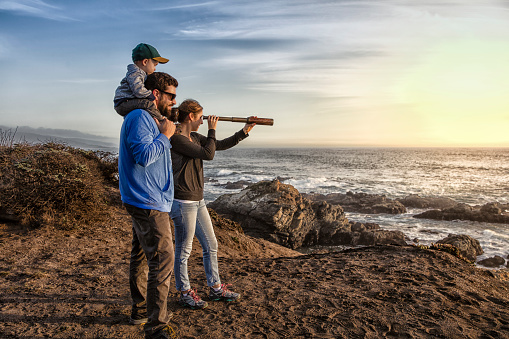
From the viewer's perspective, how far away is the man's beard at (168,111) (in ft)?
10.6

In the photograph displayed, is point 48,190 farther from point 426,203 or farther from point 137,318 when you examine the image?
point 426,203

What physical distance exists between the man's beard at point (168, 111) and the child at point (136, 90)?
7.5 inches

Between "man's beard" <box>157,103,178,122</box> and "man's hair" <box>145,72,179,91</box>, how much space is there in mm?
182

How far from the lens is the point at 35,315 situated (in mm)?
3715

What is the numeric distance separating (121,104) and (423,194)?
30.3 m

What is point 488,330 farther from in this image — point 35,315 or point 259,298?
point 35,315

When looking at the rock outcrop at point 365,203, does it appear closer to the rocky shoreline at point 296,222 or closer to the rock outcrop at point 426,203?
the rock outcrop at point 426,203

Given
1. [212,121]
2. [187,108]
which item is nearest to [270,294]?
[212,121]

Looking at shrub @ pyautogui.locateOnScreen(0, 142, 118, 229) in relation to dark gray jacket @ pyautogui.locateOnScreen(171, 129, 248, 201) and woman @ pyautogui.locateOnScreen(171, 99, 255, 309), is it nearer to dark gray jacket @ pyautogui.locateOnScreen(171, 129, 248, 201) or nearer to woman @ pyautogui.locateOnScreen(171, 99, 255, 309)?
woman @ pyautogui.locateOnScreen(171, 99, 255, 309)

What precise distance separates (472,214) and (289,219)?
543 inches

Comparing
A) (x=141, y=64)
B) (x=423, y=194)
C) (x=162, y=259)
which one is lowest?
(x=423, y=194)

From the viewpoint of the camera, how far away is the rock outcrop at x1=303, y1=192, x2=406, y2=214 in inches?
846

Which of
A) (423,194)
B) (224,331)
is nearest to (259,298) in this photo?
(224,331)

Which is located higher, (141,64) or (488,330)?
(141,64)
